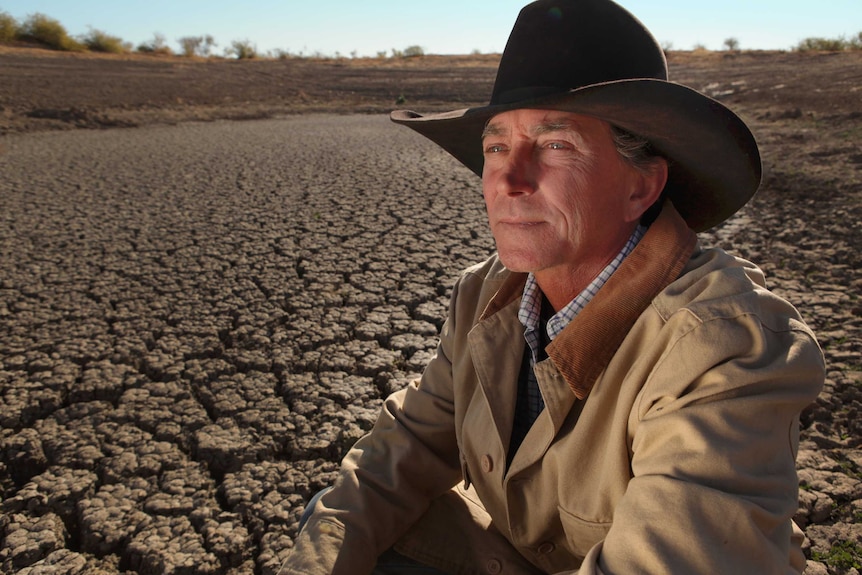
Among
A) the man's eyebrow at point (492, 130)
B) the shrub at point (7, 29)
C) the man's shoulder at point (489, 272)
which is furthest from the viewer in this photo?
the shrub at point (7, 29)

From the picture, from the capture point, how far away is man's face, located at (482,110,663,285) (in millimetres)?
1438

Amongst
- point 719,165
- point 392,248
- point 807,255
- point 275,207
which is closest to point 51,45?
point 275,207

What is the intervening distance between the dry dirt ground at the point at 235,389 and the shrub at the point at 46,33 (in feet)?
64.7

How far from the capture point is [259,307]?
3.81m

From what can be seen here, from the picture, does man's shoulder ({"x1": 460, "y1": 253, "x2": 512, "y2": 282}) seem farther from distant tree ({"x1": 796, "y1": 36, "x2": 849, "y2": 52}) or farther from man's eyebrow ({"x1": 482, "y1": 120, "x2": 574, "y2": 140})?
distant tree ({"x1": 796, "y1": 36, "x2": 849, "y2": 52})

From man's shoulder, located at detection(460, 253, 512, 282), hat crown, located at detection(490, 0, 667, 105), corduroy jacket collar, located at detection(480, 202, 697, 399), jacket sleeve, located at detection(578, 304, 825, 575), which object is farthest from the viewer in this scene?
man's shoulder, located at detection(460, 253, 512, 282)

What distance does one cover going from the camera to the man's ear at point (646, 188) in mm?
1506

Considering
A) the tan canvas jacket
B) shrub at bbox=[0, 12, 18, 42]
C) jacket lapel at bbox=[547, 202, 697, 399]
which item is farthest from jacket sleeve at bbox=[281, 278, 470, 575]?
shrub at bbox=[0, 12, 18, 42]

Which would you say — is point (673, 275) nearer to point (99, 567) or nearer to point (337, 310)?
point (99, 567)

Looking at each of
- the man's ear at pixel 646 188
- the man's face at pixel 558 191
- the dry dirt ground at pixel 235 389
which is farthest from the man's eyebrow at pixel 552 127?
the dry dirt ground at pixel 235 389

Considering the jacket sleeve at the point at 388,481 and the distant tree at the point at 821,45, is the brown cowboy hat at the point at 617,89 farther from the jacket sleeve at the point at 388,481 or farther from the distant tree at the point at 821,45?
the distant tree at the point at 821,45

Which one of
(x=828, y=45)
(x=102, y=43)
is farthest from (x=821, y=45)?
Result: (x=102, y=43)

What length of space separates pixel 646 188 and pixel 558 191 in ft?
0.70

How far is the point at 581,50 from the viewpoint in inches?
55.5
